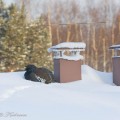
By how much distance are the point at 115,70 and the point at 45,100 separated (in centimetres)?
595

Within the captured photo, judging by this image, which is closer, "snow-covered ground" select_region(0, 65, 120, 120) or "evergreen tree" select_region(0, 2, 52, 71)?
"snow-covered ground" select_region(0, 65, 120, 120)

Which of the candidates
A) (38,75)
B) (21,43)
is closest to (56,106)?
(38,75)

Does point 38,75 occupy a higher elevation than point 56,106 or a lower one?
lower

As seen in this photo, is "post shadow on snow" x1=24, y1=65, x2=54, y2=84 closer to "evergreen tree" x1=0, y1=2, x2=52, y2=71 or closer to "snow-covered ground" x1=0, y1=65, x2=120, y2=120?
"snow-covered ground" x1=0, y1=65, x2=120, y2=120

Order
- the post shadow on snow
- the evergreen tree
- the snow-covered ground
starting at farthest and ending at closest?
the evergreen tree < the post shadow on snow < the snow-covered ground

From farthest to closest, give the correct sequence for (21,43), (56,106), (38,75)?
(21,43), (38,75), (56,106)

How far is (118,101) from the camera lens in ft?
26.0

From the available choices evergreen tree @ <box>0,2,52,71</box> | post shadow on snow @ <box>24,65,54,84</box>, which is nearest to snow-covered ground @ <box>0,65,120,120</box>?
post shadow on snow @ <box>24,65,54,84</box>

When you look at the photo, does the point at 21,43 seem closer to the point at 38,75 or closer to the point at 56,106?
the point at 38,75

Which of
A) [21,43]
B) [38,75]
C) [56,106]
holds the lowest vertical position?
[38,75]

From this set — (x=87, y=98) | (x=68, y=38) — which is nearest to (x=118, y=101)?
(x=87, y=98)

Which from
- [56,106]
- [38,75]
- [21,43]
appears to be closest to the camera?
[56,106]

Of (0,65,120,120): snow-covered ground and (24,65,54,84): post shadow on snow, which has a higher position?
(0,65,120,120): snow-covered ground

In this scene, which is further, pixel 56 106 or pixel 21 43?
pixel 21 43
